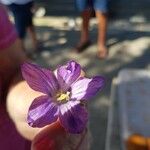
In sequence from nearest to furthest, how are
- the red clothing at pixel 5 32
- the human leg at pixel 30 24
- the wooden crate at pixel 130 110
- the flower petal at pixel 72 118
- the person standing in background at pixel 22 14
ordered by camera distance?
the flower petal at pixel 72 118
the red clothing at pixel 5 32
the wooden crate at pixel 130 110
the person standing in background at pixel 22 14
the human leg at pixel 30 24

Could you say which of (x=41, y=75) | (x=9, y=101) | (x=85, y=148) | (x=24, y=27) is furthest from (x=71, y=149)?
(x=24, y=27)

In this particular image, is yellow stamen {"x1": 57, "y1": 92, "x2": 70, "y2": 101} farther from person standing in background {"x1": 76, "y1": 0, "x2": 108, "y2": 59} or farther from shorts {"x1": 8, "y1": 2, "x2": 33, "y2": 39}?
person standing in background {"x1": 76, "y1": 0, "x2": 108, "y2": 59}

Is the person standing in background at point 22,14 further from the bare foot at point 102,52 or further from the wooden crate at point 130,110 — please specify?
the wooden crate at point 130,110

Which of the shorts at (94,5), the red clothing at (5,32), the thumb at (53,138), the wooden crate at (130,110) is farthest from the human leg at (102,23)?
the thumb at (53,138)

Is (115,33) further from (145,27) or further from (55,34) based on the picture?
(55,34)

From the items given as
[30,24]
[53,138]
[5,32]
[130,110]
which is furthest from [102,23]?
[53,138]

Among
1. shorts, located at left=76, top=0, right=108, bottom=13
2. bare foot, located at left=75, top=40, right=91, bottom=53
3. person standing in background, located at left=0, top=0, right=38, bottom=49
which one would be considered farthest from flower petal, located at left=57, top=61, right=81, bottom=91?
bare foot, located at left=75, top=40, right=91, bottom=53

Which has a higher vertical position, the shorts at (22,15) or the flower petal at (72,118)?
the flower petal at (72,118)

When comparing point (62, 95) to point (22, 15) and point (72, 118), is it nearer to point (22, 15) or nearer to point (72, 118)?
point (72, 118)
